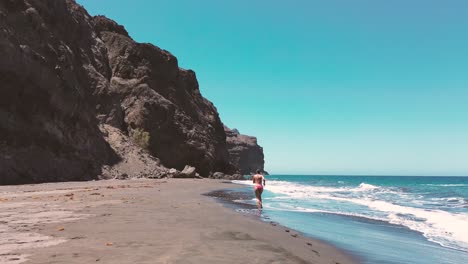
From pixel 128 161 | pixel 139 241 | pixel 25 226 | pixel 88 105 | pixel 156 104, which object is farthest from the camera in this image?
pixel 156 104

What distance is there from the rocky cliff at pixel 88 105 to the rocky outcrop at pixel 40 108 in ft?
0.33

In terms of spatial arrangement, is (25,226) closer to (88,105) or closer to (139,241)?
(139,241)

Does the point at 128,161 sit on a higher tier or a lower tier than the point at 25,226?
higher

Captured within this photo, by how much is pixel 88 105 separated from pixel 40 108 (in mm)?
11775

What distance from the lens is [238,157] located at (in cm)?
18300

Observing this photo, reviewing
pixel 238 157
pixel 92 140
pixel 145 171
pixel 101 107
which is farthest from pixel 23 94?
pixel 238 157

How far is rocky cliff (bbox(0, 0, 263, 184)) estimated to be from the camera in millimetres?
33094

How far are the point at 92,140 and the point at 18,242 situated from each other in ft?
133

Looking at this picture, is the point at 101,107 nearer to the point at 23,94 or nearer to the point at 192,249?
the point at 23,94

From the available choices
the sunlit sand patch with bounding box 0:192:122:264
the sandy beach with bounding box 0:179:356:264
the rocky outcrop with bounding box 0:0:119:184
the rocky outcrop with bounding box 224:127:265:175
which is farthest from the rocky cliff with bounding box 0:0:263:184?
the rocky outcrop with bounding box 224:127:265:175

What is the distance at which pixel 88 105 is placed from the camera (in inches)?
1902

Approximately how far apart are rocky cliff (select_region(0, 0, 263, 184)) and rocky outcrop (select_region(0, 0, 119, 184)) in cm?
10

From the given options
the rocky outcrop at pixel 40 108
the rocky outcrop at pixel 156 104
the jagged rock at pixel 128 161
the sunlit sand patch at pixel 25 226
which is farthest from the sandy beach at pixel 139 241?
the rocky outcrop at pixel 156 104

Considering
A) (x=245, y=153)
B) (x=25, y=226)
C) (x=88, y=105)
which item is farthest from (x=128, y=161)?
(x=245, y=153)
